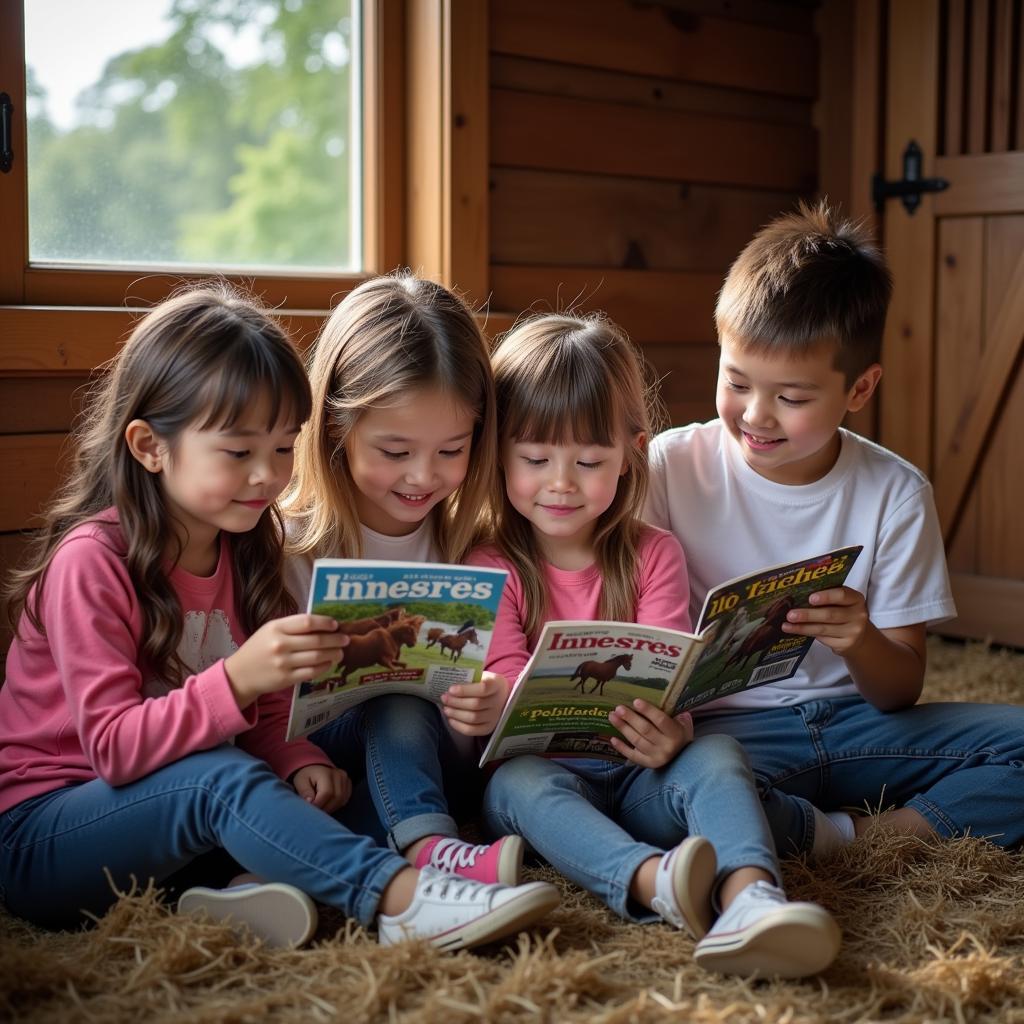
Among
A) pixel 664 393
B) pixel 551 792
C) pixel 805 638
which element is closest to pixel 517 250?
pixel 664 393

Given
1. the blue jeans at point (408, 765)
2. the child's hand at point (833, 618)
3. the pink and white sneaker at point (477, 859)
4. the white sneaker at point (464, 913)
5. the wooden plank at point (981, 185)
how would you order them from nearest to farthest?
the white sneaker at point (464, 913) < the pink and white sneaker at point (477, 859) < the blue jeans at point (408, 765) < the child's hand at point (833, 618) < the wooden plank at point (981, 185)

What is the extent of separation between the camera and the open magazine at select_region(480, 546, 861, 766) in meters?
1.73

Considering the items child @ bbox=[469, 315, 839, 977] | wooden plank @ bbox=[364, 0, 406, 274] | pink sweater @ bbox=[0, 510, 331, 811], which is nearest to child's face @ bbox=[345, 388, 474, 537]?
child @ bbox=[469, 315, 839, 977]

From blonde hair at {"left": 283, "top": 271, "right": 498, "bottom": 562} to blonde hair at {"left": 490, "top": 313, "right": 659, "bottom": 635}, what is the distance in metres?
0.05

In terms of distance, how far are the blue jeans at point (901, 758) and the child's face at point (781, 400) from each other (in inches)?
17.7

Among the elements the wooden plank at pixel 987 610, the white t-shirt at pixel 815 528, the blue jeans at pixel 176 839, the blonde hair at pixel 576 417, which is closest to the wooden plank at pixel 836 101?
the wooden plank at pixel 987 610

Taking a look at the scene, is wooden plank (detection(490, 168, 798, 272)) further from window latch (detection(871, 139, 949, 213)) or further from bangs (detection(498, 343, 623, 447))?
bangs (detection(498, 343, 623, 447))

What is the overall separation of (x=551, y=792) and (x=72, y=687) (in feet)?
2.20

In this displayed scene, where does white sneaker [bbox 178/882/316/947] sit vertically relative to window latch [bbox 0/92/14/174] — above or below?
below

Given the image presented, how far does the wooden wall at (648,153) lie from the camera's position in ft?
10.5

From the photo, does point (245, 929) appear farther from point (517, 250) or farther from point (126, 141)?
point (126, 141)

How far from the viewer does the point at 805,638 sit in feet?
6.49

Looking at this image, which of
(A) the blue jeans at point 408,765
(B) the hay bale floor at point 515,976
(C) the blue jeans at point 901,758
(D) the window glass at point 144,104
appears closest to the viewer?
(B) the hay bale floor at point 515,976

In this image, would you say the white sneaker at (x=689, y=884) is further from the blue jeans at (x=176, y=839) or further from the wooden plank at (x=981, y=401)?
the wooden plank at (x=981, y=401)
